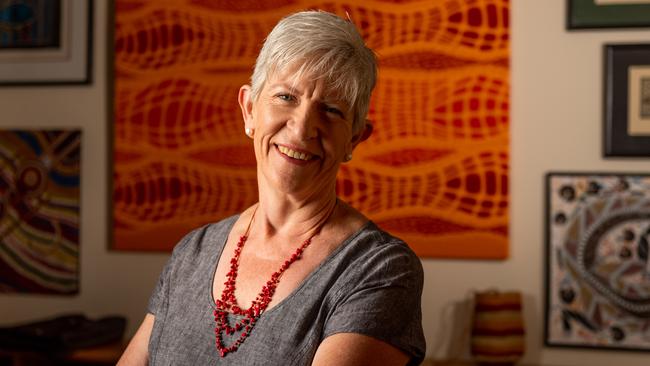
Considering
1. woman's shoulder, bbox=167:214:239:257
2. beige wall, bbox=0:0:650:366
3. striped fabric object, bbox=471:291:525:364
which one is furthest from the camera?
beige wall, bbox=0:0:650:366

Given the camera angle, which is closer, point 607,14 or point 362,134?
point 362,134

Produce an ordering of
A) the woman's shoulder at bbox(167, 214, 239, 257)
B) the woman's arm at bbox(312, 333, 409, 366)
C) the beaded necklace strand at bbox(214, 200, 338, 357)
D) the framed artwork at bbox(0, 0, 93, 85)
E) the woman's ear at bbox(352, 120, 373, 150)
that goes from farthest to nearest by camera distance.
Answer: the framed artwork at bbox(0, 0, 93, 85) < the woman's shoulder at bbox(167, 214, 239, 257) < the woman's ear at bbox(352, 120, 373, 150) < the beaded necklace strand at bbox(214, 200, 338, 357) < the woman's arm at bbox(312, 333, 409, 366)

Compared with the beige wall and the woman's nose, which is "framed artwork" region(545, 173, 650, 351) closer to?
the beige wall

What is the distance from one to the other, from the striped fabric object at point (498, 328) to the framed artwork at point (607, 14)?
3.12ft

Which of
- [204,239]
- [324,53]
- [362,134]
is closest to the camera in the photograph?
[324,53]

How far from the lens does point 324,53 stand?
124 centimetres

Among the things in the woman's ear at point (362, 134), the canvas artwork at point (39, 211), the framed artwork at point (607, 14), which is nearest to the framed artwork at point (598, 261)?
the framed artwork at point (607, 14)

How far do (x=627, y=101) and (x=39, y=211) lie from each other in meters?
2.21

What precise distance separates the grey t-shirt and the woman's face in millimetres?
123

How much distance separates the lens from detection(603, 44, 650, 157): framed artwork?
272 cm

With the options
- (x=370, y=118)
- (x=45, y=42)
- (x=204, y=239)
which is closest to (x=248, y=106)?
(x=204, y=239)

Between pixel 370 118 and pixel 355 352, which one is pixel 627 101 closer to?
pixel 370 118

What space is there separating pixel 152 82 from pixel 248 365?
2012 millimetres

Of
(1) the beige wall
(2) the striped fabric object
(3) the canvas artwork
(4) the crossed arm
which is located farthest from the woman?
(3) the canvas artwork
